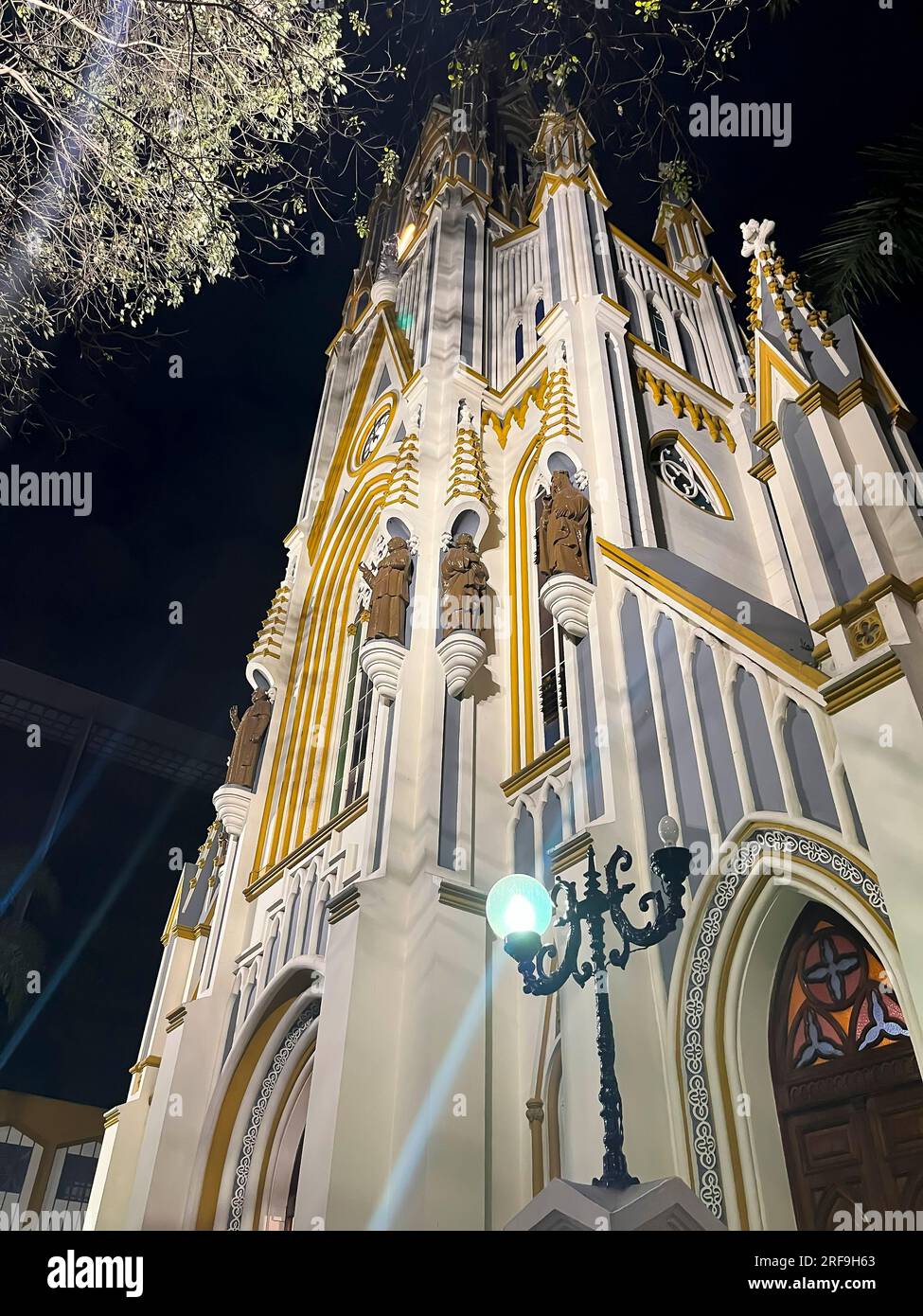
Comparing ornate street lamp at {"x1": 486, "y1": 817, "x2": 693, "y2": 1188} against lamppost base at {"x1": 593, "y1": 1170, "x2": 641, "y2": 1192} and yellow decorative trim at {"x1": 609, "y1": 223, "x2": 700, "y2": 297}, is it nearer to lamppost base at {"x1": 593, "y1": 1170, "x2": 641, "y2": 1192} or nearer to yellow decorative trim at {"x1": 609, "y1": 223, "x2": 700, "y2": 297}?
lamppost base at {"x1": 593, "y1": 1170, "x2": 641, "y2": 1192}

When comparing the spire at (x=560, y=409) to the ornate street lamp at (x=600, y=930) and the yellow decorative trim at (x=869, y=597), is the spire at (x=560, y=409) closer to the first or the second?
the yellow decorative trim at (x=869, y=597)

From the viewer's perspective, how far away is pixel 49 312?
7801mm

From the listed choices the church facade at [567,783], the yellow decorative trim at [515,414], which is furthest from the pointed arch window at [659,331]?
the yellow decorative trim at [515,414]

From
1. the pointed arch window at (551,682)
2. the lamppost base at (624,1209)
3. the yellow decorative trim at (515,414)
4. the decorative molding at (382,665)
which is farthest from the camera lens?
the yellow decorative trim at (515,414)

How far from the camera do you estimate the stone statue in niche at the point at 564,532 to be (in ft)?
32.0

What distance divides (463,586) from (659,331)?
821cm

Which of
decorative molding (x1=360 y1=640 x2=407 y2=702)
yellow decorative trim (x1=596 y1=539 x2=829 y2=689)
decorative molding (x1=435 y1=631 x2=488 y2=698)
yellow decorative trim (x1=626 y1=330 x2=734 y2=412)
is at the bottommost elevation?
yellow decorative trim (x1=596 y1=539 x2=829 y2=689)

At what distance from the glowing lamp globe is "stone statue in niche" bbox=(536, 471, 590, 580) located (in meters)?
5.12

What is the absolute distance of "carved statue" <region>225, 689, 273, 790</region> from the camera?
1481 centimetres

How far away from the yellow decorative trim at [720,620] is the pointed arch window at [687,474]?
303cm

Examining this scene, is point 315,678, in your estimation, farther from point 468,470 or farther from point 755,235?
point 755,235

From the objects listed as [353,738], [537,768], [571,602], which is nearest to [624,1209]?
[537,768]

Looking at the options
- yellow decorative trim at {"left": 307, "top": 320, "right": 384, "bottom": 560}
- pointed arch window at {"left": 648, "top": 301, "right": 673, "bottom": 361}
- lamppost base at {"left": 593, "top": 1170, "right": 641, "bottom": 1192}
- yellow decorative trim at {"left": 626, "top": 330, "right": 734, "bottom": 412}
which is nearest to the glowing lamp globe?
lamppost base at {"left": 593, "top": 1170, "right": 641, "bottom": 1192}
